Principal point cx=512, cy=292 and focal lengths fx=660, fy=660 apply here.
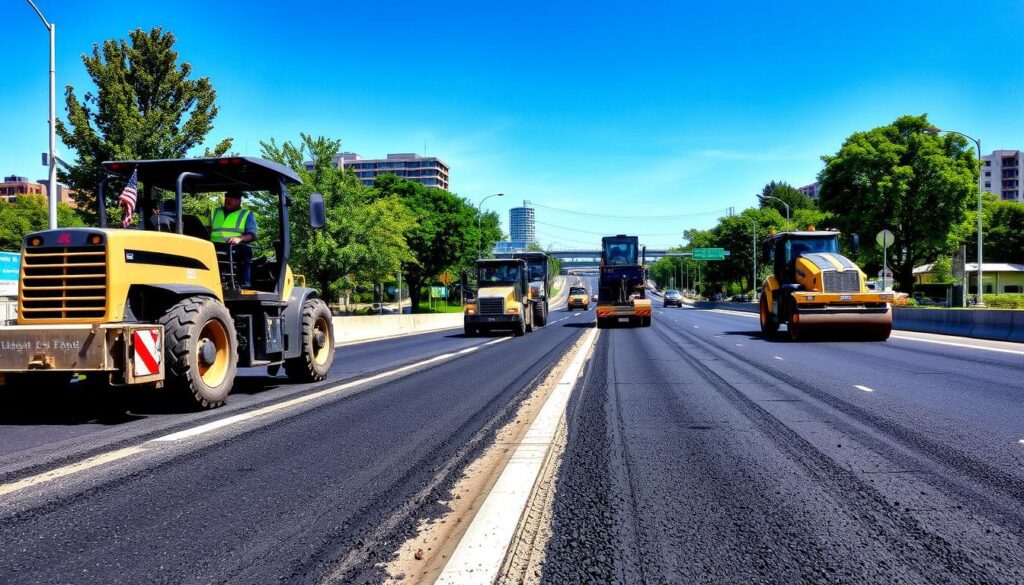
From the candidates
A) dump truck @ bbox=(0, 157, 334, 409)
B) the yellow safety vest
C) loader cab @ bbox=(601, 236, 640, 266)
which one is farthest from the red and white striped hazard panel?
loader cab @ bbox=(601, 236, 640, 266)

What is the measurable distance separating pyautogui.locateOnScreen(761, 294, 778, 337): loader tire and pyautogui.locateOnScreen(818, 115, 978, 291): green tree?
32258 millimetres

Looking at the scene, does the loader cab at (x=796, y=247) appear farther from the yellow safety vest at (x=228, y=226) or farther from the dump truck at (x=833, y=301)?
the yellow safety vest at (x=228, y=226)

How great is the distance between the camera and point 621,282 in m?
27.2

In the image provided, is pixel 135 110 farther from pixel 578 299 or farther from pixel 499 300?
pixel 578 299

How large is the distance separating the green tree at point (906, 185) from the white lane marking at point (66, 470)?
166ft

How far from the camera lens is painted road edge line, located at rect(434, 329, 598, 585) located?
8.58 ft

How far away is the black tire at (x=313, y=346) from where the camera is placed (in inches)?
344

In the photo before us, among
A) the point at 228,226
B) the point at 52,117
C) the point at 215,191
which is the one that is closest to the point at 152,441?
the point at 228,226

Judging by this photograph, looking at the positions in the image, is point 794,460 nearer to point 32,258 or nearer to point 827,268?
point 32,258

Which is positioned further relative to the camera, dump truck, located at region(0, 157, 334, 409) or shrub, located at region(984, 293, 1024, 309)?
shrub, located at region(984, 293, 1024, 309)

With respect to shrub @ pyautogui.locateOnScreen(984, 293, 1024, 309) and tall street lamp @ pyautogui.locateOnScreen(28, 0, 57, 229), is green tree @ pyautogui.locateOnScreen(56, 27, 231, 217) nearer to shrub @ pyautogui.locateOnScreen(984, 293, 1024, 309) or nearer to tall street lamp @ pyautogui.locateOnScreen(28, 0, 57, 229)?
tall street lamp @ pyautogui.locateOnScreen(28, 0, 57, 229)

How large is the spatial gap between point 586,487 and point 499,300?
64.0 ft

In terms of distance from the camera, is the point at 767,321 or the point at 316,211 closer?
the point at 316,211

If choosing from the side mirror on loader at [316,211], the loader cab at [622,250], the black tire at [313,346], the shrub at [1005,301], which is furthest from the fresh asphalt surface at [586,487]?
the shrub at [1005,301]
